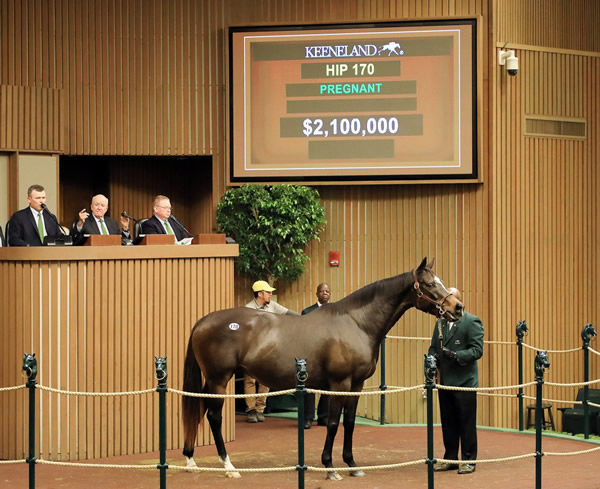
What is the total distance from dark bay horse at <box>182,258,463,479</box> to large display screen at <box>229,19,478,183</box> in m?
4.59

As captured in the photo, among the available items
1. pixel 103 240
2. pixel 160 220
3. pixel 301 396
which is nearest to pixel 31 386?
pixel 301 396

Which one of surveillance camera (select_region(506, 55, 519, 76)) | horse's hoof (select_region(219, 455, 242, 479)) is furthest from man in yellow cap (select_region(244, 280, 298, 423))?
surveillance camera (select_region(506, 55, 519, 76))

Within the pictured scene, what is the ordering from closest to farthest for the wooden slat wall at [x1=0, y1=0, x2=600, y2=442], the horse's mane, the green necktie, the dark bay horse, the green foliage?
1. the dark bay horse
2. the horse's mane
3. the green necktie
4. the green foliage
5. the wooden slat wall at [x1=0, y1=0, x2=600, y2=442]

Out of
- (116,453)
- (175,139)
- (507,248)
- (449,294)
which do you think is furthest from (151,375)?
(507,248)

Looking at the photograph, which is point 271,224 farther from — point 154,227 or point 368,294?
point 368,294

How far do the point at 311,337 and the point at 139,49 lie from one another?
250 inches

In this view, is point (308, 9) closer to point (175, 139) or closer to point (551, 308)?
point (175, 139)

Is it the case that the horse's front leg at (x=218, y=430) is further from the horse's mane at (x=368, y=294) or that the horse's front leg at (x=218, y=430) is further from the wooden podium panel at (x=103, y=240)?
the wooden podium panel at (x=103, y=240)

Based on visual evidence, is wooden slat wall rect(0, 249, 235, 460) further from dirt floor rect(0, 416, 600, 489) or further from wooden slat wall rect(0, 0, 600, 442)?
wooden slat wall rect(0, 0, 600, 442)

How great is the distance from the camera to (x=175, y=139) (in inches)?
551

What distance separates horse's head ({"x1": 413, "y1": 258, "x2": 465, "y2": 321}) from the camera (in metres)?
8.90

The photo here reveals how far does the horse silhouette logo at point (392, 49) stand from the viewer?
44.4 feet

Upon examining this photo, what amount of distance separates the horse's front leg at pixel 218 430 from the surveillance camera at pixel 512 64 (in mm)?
6627

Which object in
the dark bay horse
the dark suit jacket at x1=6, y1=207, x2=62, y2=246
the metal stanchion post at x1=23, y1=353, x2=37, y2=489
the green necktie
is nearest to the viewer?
the metal stanchion post at x1=23, y1=353, x2=37, y2=489
